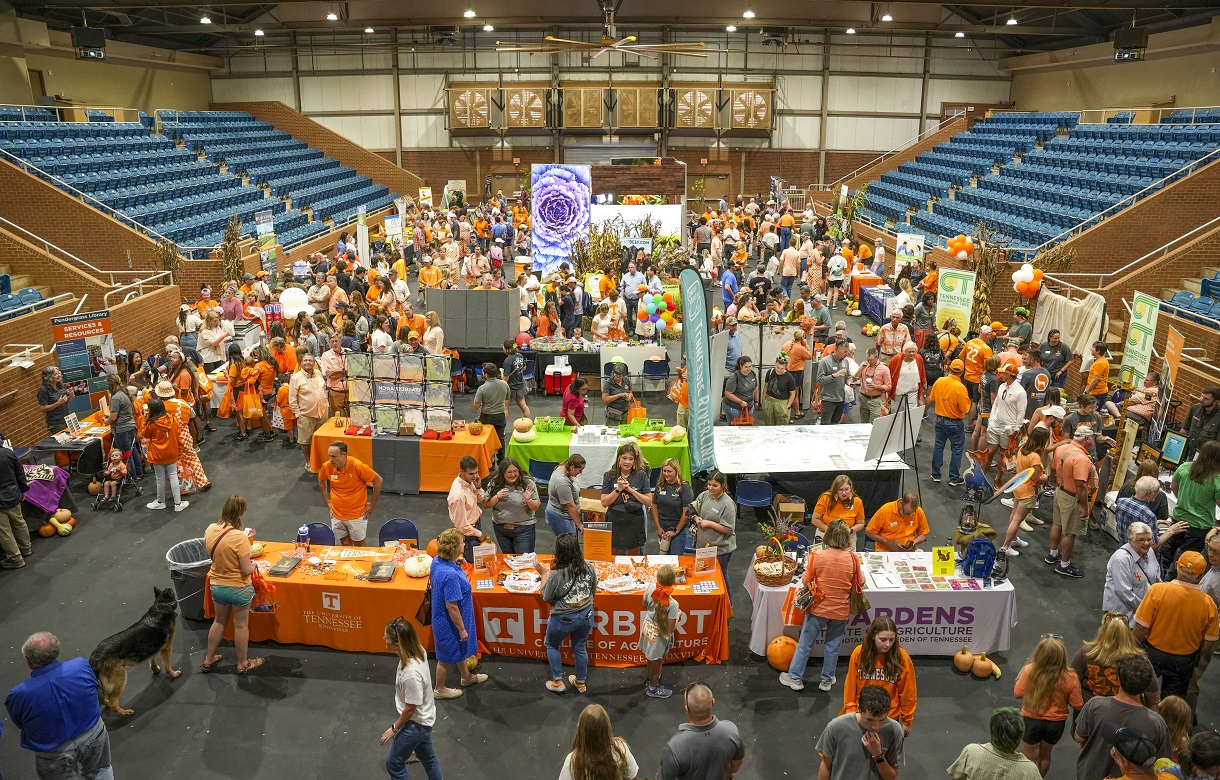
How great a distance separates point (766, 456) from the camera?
9.09 m

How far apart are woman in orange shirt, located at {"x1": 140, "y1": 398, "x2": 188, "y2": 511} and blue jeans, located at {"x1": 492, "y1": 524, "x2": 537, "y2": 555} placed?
4.15 meters

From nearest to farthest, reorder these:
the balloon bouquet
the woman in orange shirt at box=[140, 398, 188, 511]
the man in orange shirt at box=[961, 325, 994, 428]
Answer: the woman in orange shirt at box=[140, 398, 188, 511]
the man in orange shirt at box=[961, 325, 994, 428]
the balloon bouquet

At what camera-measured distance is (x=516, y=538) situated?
738 centimetres

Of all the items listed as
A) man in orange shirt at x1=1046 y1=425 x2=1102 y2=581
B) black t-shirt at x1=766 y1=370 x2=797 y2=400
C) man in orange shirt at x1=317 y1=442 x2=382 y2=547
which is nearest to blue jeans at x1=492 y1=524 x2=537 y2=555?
man in orange shirt at x1=317 y1=442 x2=382 y2=547

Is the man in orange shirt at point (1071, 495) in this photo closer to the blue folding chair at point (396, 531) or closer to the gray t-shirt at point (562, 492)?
the gray t-shirt at point (562, 492)

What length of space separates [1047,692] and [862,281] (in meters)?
15.3

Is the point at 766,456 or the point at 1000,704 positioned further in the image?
the point at 766,456

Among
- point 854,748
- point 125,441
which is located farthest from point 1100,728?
point 125,441

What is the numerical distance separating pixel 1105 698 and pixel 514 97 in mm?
29272

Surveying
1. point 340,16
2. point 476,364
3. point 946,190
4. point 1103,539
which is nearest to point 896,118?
point 946,190

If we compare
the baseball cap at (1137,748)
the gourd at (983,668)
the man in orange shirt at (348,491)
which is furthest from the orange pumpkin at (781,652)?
the man in orange shirt at (348,491)

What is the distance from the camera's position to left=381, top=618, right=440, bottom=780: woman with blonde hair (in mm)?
4816

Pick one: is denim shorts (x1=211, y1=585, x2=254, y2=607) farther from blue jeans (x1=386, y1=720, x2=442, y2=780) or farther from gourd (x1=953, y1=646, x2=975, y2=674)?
gourd (x1=953, y1=646, x2=975, y2=674)

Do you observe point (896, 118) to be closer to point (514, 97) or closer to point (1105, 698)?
point (514, 97)
